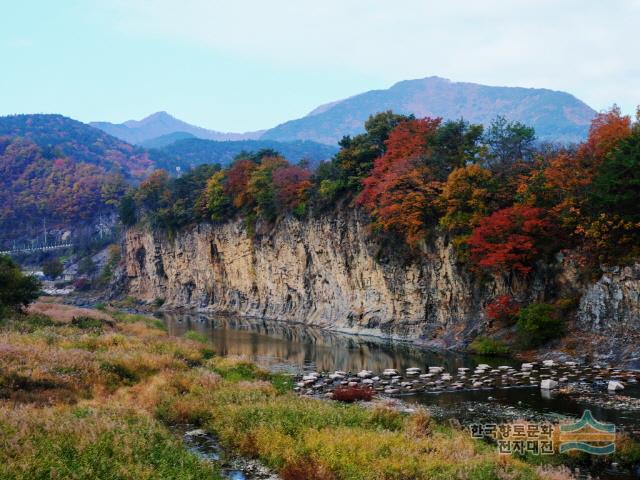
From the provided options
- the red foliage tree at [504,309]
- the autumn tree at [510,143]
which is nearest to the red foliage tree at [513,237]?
the red foliage tree at [504,309]

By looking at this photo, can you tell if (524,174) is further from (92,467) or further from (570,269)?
(92,467)

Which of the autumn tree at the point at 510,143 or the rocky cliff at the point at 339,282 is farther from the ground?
the autumn tree at the point at 510,143

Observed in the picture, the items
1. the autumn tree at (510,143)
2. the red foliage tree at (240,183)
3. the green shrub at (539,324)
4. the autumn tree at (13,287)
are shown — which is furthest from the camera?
the red foliage tree at (240,183)

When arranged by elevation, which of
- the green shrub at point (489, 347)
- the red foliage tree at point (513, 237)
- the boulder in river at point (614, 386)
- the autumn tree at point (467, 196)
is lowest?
the green shrub at point (489, 347)

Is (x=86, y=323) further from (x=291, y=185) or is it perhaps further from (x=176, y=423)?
(x=291, y=185)

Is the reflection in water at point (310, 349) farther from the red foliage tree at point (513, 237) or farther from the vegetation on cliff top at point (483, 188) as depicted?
the vegetation on cliff top at point (483, 188)

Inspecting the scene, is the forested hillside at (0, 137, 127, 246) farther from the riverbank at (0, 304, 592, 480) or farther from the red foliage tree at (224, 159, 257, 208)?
the riverbank at (0, 304, 592, 480)

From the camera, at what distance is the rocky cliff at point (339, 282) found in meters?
39.6

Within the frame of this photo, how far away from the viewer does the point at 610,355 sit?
32.5 m

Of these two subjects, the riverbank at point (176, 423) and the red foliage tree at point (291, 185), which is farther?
the red foliage tree at point (291, 185)

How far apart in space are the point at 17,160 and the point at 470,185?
150 meters

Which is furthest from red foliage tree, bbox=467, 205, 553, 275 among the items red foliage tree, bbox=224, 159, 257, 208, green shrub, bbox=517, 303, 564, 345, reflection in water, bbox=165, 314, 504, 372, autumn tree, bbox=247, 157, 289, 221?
red foliage tree, bbox=224, 159, 257, 208

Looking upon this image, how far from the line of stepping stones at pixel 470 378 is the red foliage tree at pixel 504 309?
6222mm

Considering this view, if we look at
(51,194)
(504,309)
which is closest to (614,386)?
(504,309)
